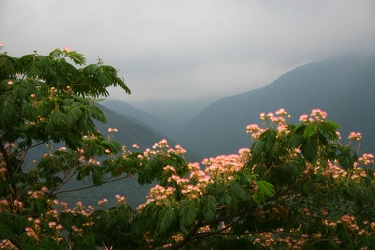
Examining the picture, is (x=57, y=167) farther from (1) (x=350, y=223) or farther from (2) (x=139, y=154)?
(1) (x=350, y=223)

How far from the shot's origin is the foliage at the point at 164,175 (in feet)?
18.7

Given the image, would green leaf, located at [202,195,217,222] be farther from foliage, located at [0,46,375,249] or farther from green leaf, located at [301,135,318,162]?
green leaf, located at [301,135,318,162]

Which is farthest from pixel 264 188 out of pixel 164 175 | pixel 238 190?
pixel 164 175

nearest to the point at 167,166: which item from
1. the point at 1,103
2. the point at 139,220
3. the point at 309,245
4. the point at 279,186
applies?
the point at 139,220

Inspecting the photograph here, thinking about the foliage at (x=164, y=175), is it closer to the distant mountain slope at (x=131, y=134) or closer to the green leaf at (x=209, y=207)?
the green leaf at (x=209, y=207)

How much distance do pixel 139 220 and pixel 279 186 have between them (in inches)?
A: 106

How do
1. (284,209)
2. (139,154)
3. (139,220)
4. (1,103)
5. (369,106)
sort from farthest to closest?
(369,106), (139,154), (284,209), (139,220), (1,103)

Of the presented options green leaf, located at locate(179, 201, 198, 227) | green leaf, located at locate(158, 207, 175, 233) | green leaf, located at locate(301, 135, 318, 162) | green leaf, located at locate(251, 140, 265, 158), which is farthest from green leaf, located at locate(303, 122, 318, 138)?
green leaf, located at locate(158, 207, 175, 233)

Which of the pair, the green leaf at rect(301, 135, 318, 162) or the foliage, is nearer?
the green leaf at rect(301, 135, 318, 162)

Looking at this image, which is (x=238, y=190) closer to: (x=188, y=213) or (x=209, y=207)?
(x=209, y=207)

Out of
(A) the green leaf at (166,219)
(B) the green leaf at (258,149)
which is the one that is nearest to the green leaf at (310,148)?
(B) the green leaf at (258,149)

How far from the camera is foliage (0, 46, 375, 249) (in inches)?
224

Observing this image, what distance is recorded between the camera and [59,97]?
20.9ft

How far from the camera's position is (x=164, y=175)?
24.1ft
